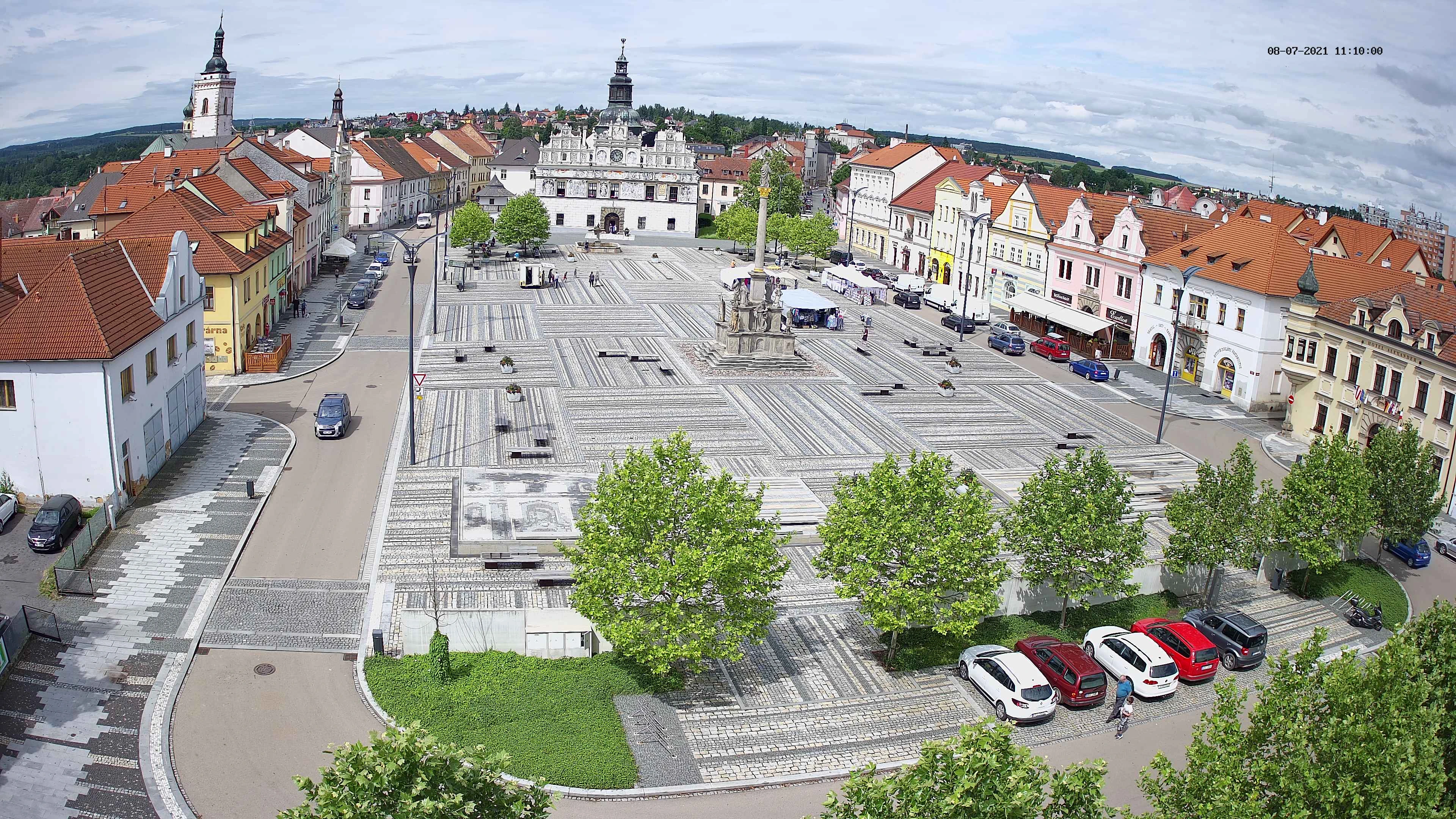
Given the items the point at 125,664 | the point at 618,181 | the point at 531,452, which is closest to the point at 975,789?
the point at 125,664

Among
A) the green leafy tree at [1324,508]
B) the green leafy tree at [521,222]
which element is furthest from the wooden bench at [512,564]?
the green leafy tree at [521,222]

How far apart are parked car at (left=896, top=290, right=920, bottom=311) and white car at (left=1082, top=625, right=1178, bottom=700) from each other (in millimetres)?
49682

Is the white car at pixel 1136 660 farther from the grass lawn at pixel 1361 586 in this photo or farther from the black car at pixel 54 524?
the black car at pixel 54 524

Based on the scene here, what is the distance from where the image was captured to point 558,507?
32969mm

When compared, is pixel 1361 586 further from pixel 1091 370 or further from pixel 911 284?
pixel 911 284

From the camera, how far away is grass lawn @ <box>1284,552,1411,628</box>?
30625mm

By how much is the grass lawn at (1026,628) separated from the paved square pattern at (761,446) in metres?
0.77

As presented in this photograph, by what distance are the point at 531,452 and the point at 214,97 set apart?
93.3m

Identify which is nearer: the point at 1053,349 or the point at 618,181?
the point at 1053,349

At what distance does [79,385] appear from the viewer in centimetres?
3053

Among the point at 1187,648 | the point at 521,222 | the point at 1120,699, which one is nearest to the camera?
the point at 1120,699

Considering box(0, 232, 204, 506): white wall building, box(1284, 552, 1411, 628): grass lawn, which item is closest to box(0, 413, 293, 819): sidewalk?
box(0, 232, 204, 506): white wall building

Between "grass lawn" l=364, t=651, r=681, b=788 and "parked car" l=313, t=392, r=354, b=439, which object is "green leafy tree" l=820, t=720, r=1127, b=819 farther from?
"parked car" l=313, t=392, r=354, b=439

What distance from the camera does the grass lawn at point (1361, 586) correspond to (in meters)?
30.6
